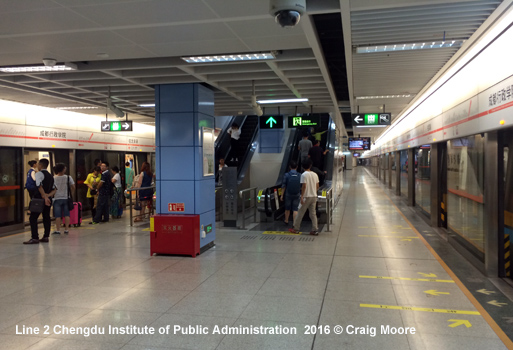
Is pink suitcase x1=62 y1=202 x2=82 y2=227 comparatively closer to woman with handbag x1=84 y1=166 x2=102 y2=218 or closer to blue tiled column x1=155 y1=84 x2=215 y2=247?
woman with handbag x1=84 y1=166 x2=102 y2=218

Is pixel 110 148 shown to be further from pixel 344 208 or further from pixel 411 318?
Answer: pixel 411 318

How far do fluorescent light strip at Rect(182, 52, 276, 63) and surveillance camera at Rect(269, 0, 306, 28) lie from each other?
2.69 metres

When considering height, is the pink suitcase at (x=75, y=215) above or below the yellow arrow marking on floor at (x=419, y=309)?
above

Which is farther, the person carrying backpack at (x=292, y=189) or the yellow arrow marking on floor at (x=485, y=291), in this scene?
the person carrying backpack at (x=292, y=189)

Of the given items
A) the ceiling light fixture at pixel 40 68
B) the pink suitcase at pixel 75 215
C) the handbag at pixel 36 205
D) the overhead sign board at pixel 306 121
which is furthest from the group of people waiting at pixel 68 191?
the overhead sign board at pixel 306 121

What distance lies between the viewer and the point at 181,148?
698 centimetres

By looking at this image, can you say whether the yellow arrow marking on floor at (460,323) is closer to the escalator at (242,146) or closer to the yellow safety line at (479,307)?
the yellow safety line at (479,307)

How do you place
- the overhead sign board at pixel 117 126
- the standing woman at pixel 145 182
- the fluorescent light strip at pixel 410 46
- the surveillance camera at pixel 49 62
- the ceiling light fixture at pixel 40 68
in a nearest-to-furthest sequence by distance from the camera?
the fluorescent light strip at pixel 410 46 → the surveillance camera at pixel 49 62 → the ceiling light fixture at pixel 40 68 → the standing woman at pixel 145 182 → the overhead sign board at pixel 117 126

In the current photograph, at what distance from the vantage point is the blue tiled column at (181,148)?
6.94 meters

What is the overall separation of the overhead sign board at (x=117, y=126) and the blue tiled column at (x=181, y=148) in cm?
454

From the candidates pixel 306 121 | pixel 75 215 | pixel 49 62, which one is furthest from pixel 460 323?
pixel 75 215

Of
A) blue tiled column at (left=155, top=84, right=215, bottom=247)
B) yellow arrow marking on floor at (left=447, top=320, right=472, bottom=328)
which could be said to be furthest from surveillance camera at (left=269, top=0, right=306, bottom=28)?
blue tiled column at (left=155, top=84, right=215, bottom=247)

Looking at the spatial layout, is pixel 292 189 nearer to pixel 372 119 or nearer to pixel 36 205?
pixel 372 119

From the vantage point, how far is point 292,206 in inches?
378
